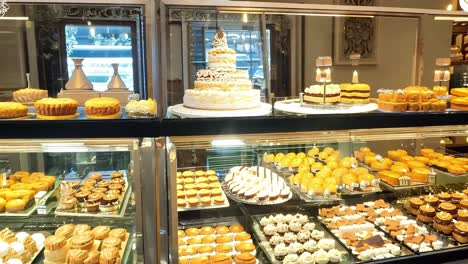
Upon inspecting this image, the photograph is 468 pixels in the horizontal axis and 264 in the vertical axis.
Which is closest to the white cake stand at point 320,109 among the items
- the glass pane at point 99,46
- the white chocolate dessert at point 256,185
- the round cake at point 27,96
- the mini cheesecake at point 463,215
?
the white chocolate dessert at point 256,185

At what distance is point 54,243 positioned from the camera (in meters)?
2.04

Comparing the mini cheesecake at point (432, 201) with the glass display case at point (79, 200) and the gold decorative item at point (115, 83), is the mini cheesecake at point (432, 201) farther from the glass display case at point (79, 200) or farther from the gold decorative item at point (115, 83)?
the gold decorative item at point (115, 83)

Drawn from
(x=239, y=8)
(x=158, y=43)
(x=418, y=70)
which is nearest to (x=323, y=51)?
(x=418, y=70)

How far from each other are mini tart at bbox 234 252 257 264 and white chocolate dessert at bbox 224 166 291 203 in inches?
18.7

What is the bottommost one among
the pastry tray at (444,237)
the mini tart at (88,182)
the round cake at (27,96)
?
the pastry tray at (444,237)

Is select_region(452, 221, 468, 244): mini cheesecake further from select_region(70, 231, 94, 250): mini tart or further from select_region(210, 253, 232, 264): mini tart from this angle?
select_region(70, 231, 94, 250): mini tart

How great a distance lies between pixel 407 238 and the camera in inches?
94.4

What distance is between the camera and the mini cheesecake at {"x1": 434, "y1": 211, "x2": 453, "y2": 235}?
2518 mm

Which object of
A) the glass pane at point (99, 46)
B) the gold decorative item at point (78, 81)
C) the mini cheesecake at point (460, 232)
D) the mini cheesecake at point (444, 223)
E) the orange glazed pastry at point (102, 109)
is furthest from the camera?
the glass pane at point (99, 46)

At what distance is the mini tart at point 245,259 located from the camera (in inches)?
86.0

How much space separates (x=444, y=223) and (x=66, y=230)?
2394mm

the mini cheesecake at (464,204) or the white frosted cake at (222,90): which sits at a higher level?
the white frosted cake at (222,90)

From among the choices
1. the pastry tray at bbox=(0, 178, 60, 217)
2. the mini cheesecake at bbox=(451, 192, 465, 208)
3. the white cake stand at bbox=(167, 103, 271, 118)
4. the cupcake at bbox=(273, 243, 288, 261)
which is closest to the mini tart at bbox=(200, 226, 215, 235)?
the cupcake at bbox=(273, 243, 288, 261)

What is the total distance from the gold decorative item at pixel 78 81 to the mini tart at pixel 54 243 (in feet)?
2.72
